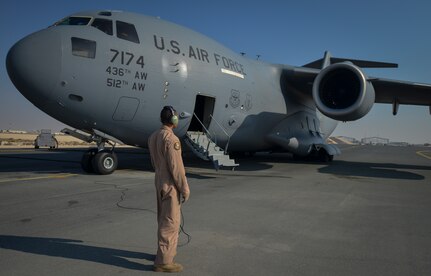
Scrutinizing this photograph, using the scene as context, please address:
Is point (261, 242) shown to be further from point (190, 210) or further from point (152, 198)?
point (152, 198)

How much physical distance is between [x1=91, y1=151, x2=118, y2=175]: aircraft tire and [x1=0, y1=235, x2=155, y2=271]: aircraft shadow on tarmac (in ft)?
18.3

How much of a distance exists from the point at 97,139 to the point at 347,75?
28.8 feet

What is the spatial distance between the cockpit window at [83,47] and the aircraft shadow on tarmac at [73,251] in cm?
539

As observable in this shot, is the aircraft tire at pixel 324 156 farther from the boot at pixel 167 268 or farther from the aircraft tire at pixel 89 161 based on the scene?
the boot at pixel 167 268

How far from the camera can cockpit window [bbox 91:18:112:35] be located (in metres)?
9.00

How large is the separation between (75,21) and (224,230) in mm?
7183

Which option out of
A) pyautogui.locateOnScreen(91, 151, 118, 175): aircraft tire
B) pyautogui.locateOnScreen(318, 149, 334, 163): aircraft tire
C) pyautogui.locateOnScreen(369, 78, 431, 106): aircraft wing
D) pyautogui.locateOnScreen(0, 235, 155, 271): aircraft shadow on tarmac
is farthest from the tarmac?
pyautogui.locateOnScreen(318, 149, 334, 163): aircraft tire

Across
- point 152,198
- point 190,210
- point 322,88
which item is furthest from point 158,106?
point 322,88

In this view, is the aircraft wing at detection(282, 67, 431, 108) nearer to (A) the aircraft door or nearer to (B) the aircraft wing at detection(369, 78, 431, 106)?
(B) the aircraft wing at detection(369, 78, 431, 106)

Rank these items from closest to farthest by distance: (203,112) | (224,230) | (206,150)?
(224,230) → (206,150) → (203,112)

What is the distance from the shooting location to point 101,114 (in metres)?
8.82

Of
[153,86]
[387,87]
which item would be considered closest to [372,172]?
[387,87]

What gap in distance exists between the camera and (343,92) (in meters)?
13.1

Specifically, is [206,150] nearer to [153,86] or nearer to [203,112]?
[203,112]
